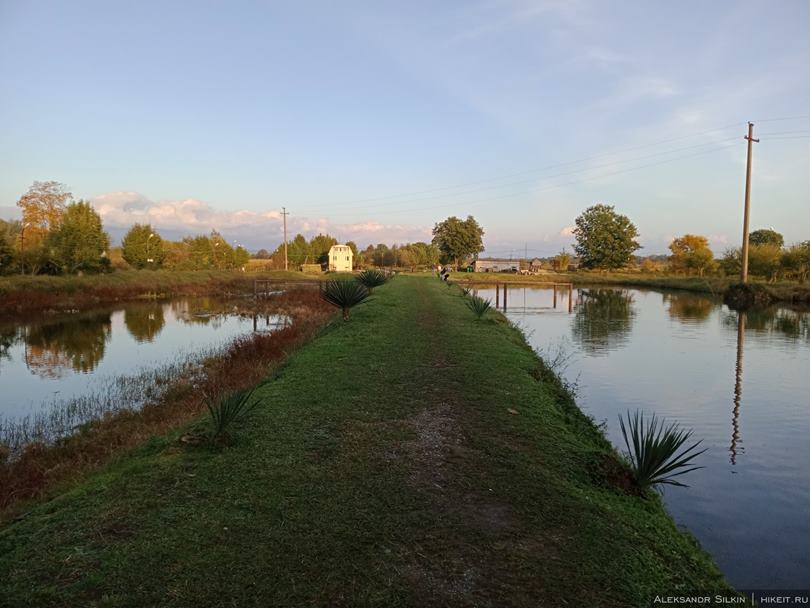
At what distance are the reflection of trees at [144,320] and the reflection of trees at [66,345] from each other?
1068 millimetres

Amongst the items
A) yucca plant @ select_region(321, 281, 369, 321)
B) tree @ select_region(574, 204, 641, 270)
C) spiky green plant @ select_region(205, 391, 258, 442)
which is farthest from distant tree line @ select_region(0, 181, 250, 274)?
tree @ select_region(574, 204, 641, 270)

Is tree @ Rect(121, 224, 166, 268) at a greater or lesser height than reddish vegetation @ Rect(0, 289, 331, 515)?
greater

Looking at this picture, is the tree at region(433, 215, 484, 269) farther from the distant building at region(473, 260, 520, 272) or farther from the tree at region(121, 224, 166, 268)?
the tree at region(121, 224, 166, 268)

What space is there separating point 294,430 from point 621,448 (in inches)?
192

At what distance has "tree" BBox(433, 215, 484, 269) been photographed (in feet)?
294

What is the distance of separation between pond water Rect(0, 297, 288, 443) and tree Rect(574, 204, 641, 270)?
62884 mm

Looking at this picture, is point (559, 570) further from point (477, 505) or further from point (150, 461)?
point (150, 461)

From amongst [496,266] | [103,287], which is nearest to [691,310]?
[103,287]

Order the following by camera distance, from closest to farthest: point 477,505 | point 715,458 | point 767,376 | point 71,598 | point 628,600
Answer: point 71,598
point 628,600
point 477,505
point 715,458
point 767,376

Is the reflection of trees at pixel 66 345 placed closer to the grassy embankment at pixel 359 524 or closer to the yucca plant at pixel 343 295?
the yucca plant at pixel 343 295

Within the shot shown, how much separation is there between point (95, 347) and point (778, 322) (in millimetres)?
29250

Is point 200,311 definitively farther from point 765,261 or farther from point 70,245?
point 765,261

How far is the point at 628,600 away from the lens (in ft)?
9.93

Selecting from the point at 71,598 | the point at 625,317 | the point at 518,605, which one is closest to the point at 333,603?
the point at 518,605
